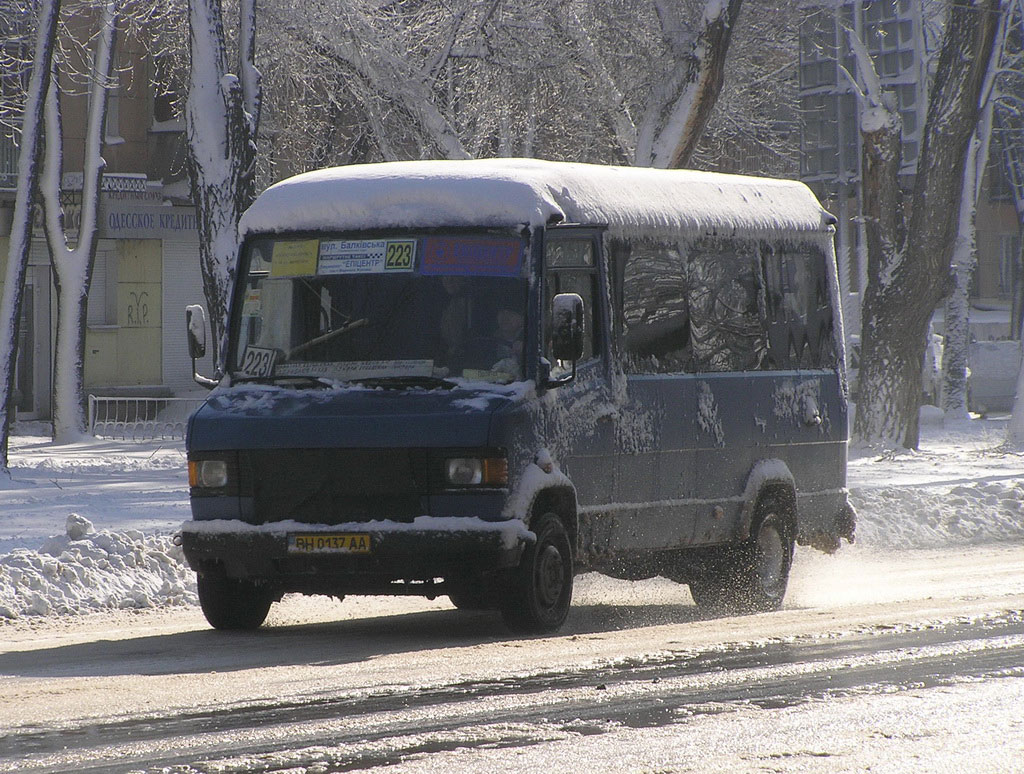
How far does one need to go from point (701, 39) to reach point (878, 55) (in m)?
13.8

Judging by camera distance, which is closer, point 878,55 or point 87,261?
point 87,261

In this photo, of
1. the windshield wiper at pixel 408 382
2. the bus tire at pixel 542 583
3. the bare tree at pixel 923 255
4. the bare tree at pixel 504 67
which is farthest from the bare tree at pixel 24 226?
the bus tire at pixel 542 583

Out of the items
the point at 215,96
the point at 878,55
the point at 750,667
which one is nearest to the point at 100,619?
the point at 750,667

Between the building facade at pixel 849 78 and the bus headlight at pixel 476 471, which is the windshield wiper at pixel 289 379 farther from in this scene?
the building facade at pixel 849 78

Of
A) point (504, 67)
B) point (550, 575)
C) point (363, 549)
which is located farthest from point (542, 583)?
point (504, 67)

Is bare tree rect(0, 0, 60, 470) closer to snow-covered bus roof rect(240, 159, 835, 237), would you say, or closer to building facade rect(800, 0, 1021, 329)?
snow-covered bus roof rect(240, 159, 835, 237)

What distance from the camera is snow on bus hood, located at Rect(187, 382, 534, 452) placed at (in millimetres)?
9961

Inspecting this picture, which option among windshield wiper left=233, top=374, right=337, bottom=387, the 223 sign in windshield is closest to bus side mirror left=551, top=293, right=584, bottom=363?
windshield wiper left=233, top=374, right=337, bottom=387

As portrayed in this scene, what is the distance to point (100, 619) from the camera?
11570 mm

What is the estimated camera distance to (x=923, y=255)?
1001 inches

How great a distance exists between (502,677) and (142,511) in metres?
8.92

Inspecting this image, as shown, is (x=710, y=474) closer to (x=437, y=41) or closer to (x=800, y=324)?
(x=800, y=324)

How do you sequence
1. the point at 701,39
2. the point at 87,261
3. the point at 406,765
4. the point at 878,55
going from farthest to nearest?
the point at 878,55 < the point at 87,261 < the point at 701,39 < the point at 406,765

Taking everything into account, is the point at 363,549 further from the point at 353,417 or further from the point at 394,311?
the point at 394,311
